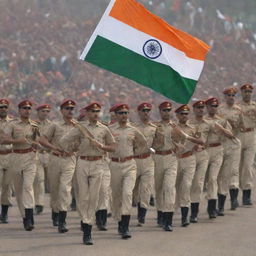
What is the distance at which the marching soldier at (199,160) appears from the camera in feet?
49.9

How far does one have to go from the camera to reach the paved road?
12.0m

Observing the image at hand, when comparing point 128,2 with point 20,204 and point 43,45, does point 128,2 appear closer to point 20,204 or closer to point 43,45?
point 20,204

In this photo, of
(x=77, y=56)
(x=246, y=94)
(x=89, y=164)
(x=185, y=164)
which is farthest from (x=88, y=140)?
(x=77, y=56)

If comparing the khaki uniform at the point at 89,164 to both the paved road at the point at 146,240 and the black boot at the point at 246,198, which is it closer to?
the paved road at the point at 146,240

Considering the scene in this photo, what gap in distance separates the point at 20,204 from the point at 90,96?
20645mm

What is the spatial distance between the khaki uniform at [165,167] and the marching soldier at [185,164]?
0.26 metres

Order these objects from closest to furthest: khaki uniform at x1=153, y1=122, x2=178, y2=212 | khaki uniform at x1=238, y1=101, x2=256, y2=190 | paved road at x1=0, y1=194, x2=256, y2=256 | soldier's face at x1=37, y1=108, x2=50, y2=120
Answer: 1. paved road at x1=0, y1=194, x2=256, y2=256
2. khaki uniform at x1=153, y1=122, x2=178, y2=212
3. soldier's face at x1=37, y1=108, x2=50, y2=120
4. khaki uniform at x1=238, y1=101, x2=256, y2=190

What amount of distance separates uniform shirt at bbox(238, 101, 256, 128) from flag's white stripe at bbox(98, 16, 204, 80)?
3.06 metres

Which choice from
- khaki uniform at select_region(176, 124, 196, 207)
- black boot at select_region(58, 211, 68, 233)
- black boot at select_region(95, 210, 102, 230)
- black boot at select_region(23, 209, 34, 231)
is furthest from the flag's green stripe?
black boot at select_region(23, 209, 34, 231)

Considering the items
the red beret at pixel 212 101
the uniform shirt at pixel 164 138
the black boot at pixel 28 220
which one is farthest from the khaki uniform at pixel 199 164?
the black boot at pixel 28 220

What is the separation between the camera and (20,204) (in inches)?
575

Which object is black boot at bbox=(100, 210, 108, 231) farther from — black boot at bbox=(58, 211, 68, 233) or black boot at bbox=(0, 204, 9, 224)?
black boot at bbox=(0, 204, 9, 224)

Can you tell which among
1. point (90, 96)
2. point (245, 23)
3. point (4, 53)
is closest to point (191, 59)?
point (90, 96)

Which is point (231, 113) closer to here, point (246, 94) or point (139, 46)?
point (246, 94)
